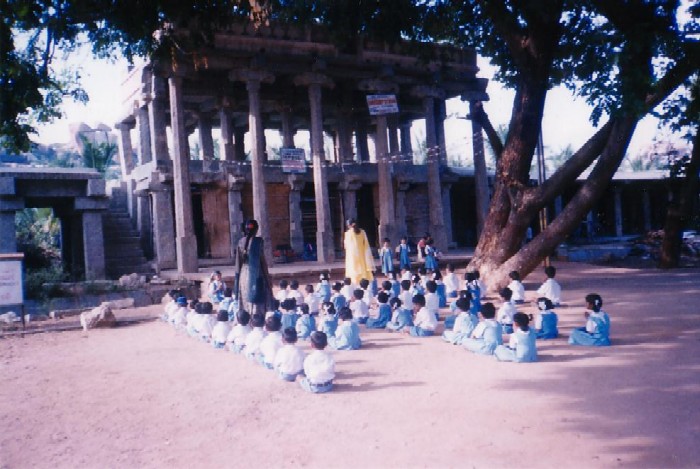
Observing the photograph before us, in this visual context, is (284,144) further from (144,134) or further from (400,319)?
(400,319)

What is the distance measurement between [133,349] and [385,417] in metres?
5.17

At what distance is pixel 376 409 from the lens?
4.97 m

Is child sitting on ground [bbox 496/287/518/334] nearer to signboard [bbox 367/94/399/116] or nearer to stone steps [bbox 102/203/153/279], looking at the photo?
→ signboard [bbox 367/94/399/116]

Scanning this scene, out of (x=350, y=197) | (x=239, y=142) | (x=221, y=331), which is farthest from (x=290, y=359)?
(x=239, y=142)

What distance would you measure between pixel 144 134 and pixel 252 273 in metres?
13.1

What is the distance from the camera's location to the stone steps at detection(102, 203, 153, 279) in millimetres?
17031

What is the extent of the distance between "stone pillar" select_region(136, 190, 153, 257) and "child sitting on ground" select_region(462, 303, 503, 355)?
14461mm

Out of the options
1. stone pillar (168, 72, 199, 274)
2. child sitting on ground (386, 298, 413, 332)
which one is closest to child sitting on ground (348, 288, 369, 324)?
child sitting on ground (386, 298, 413, 332)

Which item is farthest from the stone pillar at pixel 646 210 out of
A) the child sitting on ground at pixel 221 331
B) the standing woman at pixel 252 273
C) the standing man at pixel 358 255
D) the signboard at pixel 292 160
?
the child sitting on ground at pixel 221 331

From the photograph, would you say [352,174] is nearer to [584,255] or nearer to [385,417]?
[584,255]

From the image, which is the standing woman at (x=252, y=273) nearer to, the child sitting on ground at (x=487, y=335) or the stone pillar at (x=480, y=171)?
the child sitting on ground at (x=487, y=335)

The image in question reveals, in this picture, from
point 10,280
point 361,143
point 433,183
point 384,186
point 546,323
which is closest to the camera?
point 546,323

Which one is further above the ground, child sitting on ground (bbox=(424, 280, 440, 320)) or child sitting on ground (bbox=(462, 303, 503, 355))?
child sitting on ground (bbox=(424, 280, 440, 320))

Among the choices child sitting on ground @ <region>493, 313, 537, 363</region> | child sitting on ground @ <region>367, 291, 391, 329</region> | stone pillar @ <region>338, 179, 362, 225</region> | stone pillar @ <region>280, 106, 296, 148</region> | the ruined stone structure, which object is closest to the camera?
child sitting on ground @ <region>493, 313, 537, 363</region>
